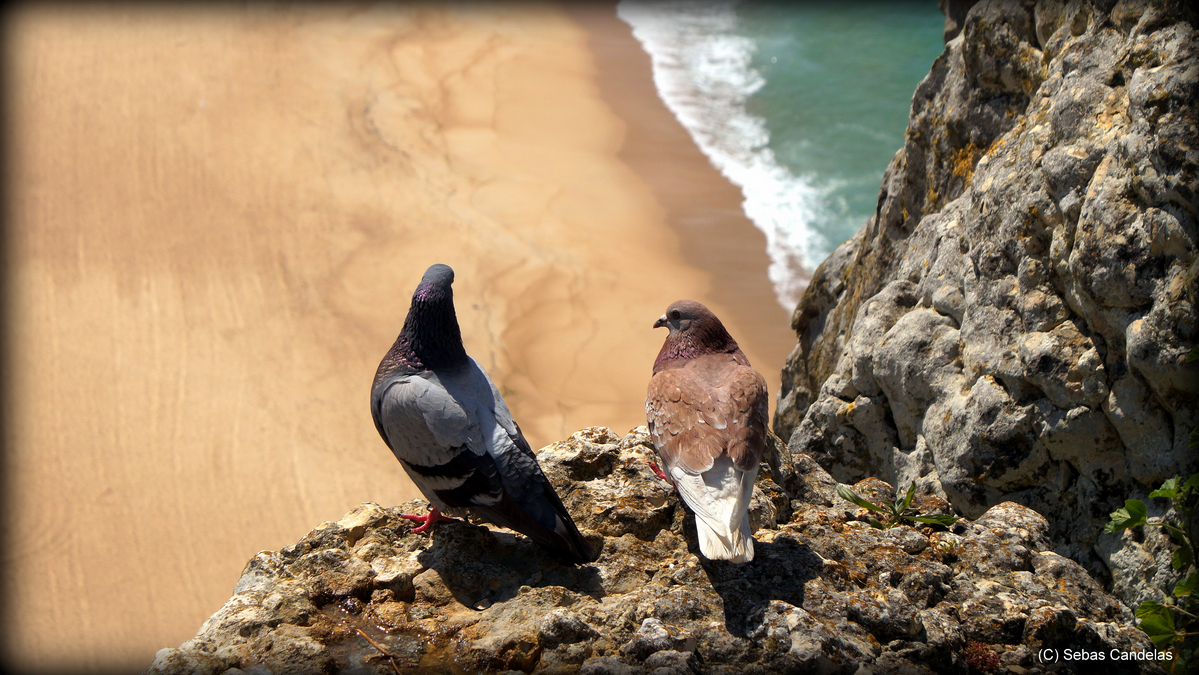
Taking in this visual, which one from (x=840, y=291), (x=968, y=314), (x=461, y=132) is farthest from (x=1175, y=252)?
(x=461, y=132)

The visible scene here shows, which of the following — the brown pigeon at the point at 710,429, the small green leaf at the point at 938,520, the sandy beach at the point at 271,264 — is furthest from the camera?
the sandy beach at the point at 271,264

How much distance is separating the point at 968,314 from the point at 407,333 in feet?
10.7

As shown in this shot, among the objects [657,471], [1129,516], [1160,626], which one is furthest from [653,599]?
[1129,516]

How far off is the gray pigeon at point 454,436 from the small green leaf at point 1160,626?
235 cm

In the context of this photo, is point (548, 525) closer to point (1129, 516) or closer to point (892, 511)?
point (892, 511)

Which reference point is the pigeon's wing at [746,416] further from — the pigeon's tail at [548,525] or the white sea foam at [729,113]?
the white sea foam at [729,113]

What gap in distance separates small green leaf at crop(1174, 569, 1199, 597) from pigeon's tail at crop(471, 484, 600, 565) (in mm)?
2554

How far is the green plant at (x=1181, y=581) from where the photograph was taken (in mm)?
3137

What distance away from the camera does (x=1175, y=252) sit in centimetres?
345

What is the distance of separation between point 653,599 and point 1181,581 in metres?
2.40

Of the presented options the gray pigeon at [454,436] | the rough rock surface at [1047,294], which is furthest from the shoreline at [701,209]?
the gray pigeon at [454,436]

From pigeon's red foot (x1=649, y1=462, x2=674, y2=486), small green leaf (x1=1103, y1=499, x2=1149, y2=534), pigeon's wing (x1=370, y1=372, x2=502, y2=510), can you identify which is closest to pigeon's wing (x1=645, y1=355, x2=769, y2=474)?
pigeon's red foot (x1=649, y1=462, x2=674, y2=486)

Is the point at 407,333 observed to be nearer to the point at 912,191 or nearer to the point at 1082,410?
the point at 1082,410

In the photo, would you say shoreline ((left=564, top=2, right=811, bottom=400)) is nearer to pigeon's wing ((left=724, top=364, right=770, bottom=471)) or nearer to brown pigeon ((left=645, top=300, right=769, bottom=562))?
brown pigeon ((left=645, top=300, right=769, bottom=562))
